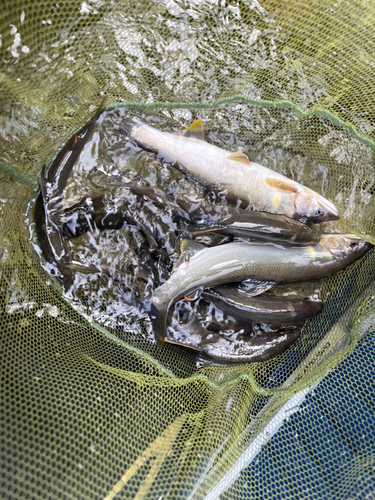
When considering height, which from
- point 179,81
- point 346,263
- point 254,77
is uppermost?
point 254,77

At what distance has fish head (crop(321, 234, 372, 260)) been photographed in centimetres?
263

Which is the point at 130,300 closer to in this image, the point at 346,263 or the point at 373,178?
the point at 346,263

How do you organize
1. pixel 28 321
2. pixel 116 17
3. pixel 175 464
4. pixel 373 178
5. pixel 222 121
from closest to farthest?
1. pixel 175 464
2. pixel 28 321
3. pixel 116 17
4. pixel 373 178
5. pixel 222 121

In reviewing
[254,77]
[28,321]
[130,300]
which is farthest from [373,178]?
[28,321]

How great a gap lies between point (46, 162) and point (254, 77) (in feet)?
5.89

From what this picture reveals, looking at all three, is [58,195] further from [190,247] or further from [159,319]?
[159,319]

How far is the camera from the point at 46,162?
2502mm

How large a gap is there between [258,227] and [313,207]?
1.86ft

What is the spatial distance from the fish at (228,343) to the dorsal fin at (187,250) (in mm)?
525

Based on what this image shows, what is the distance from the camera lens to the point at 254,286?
2.56 meters

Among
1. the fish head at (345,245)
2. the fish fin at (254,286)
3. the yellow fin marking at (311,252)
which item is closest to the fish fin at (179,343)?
the fish fin at (254,286)

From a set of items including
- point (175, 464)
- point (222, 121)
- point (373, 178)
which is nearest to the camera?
point (175, 464)

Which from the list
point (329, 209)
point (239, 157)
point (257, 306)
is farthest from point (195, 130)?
point (257, 306)

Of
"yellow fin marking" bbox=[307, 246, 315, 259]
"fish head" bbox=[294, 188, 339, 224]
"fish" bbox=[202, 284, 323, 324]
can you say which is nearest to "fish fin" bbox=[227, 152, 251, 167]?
"fish head" bbox=[294, 188, 339, 224]
